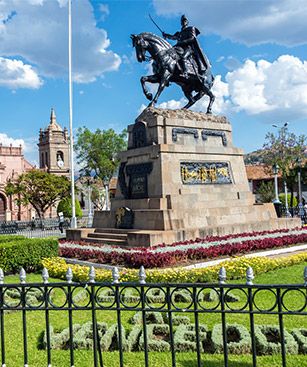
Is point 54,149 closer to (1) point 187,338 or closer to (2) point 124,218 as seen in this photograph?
(2) point 124,218

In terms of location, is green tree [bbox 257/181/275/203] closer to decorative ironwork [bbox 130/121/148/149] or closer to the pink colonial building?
decorative ironwork [bbox 130/121/148/149]

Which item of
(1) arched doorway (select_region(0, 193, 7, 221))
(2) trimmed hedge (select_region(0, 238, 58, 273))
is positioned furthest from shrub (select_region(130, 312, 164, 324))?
(1) arched doorway (select_region(0, 193, 7, 221))

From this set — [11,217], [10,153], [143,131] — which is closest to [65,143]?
[10,153]

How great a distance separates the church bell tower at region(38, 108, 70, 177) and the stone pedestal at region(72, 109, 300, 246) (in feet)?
203

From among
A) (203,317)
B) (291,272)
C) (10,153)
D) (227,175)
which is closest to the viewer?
(203,317)

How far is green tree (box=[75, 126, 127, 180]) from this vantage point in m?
46.6

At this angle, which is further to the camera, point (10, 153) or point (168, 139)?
point (10, 153)

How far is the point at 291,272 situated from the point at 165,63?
894 cm

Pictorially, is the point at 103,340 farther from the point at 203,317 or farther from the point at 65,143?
the point at 65,143

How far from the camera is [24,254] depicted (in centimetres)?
1208

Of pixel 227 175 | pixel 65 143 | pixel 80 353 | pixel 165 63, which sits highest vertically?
pixel 65 143

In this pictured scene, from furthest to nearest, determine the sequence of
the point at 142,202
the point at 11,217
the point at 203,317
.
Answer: the point at 11,217
the point at 142,202
the point at 203,317

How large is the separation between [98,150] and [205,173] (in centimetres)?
3196

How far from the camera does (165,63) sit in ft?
52.1
